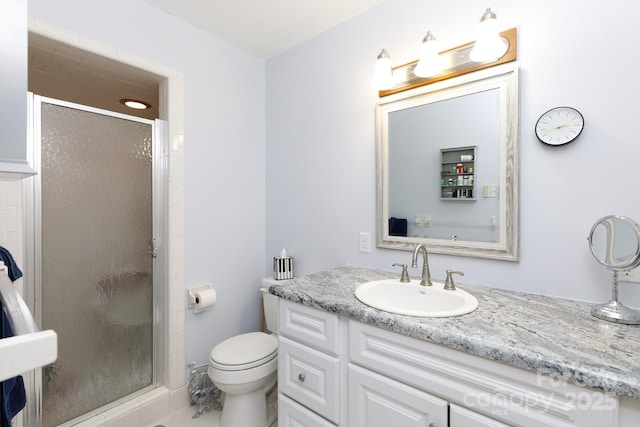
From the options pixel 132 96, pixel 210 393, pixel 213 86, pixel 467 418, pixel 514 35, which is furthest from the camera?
pixel 132 96

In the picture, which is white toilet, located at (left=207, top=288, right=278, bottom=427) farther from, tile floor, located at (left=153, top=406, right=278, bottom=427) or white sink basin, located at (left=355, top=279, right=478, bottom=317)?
white sink basin, located at (left=355, top=279, right=478, bottom=317)

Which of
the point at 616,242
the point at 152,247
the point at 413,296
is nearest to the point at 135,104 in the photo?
the point at 152,247

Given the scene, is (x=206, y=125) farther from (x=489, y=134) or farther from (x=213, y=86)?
(x=489, y=134)

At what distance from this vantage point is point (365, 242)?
1776 millimetres

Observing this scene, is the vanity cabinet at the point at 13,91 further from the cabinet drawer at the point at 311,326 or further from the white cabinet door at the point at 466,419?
the white cabinet door at the point at 466,419

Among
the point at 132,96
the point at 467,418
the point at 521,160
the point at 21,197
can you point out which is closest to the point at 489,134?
the point at 521,160

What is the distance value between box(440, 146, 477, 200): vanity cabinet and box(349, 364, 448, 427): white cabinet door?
0.91 metres

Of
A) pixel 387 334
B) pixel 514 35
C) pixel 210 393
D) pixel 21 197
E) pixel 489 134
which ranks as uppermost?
pixel 514 35

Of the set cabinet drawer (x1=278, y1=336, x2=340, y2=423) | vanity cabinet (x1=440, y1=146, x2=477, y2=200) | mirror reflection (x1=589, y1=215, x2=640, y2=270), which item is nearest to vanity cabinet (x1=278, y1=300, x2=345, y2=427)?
cabinet drawer (x1=278, y1=336, x2=340, y2=423)

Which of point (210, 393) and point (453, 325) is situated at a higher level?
point (453, 325)

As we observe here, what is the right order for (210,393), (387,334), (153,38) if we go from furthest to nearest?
(210,393) → (153,38) → (387,334)

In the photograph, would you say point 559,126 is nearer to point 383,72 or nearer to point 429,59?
point 429,59

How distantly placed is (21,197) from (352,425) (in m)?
1.71

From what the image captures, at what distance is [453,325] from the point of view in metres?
0.93
